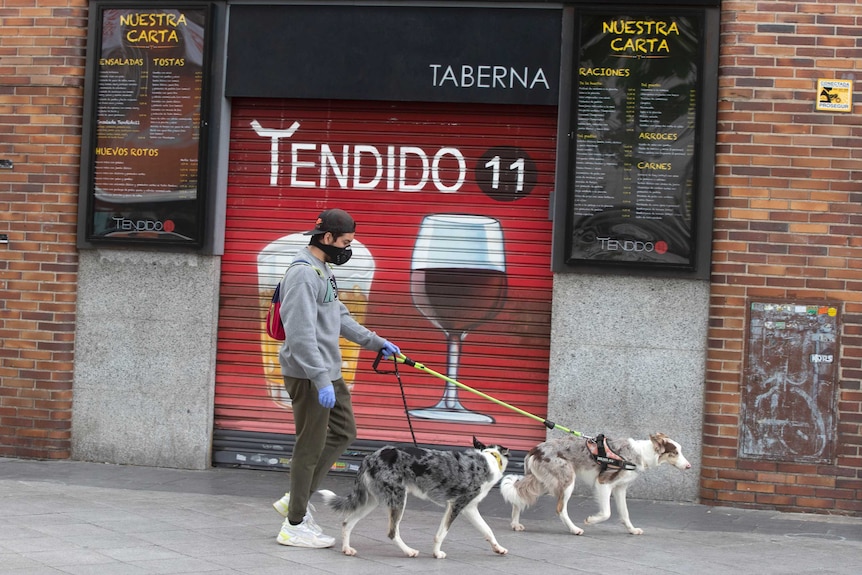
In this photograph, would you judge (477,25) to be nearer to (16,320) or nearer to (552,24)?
(552,24)

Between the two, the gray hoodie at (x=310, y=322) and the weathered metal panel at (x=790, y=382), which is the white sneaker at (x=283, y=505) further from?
the weathered metal panel at (x=790, y=382)

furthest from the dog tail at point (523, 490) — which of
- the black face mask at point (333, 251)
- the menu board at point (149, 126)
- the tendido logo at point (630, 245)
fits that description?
Result: the menu board at point (149, 126)

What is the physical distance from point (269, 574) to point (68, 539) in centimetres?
145

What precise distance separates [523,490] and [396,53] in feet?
12.3

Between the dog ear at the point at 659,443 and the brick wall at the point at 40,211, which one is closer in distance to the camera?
the dog ear at the point at 659,443

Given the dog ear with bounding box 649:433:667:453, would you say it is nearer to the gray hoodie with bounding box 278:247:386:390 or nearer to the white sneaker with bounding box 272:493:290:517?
the gray hoodie with bounding box 278:247:386:390

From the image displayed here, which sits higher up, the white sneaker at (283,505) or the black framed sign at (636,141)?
the black framed sign at (636,141)

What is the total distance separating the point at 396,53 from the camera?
894 cm

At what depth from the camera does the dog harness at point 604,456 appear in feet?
23.7

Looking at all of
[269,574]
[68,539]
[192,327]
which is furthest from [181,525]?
[192,327]

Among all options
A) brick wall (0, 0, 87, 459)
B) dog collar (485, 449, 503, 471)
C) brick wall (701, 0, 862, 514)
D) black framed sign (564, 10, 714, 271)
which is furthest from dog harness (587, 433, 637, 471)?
brick wall (0, 0, 87, 459)

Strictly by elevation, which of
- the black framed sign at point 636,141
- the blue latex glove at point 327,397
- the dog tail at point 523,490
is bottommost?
the dog tail at point 523,490

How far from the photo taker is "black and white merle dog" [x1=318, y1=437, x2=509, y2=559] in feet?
21.0

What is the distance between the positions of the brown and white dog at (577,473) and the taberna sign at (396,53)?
289 cm
